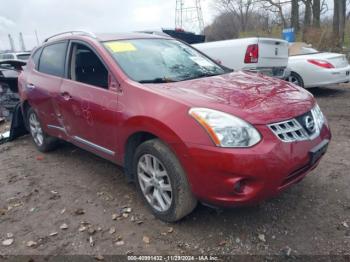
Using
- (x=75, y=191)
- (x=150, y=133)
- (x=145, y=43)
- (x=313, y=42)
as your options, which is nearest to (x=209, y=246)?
(x=150, y=133)

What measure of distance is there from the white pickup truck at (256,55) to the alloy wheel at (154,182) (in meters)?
4.51

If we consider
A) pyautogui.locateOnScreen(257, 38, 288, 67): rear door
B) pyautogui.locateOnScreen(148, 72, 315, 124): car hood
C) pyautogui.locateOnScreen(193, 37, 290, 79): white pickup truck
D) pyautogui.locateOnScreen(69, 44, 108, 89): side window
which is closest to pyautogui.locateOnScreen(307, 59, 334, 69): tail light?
pyautogui.locateOnScreen(193, 37, 290, 79): white pickup truck

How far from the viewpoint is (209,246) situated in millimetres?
2852

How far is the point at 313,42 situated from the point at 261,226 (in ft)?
56.4

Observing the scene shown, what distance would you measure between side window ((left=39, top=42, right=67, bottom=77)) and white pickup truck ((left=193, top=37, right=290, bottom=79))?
3.82m

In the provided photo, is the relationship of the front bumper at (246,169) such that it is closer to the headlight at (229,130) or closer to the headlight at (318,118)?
the headlight at (229,130)

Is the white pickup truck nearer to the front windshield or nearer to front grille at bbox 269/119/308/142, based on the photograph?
the front windshield

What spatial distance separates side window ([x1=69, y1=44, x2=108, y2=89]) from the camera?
3.65 m

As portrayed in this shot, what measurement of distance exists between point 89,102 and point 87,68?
0.58 m

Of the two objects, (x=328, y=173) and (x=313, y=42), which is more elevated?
(x=313, y=42)

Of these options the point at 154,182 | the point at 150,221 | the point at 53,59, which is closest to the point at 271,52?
the point at 53,59

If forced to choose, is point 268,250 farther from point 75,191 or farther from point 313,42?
point 313,42

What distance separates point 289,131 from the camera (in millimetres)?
2705

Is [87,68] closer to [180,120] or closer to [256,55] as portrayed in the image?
[180,120]
